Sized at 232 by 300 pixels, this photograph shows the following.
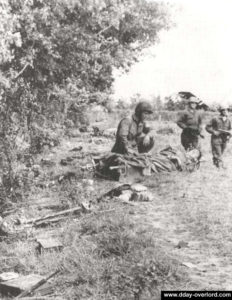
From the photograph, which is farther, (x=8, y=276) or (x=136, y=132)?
(x=136, y=132)

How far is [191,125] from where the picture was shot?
39.0 ft

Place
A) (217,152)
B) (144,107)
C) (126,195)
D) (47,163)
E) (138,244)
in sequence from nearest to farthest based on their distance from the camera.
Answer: (138,244)
(126,195)
(144,107)
(217,152)
(47,163)

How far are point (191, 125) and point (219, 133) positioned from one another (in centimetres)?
69

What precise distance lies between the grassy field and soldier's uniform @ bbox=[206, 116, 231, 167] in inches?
61.4

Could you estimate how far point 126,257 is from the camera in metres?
5.88

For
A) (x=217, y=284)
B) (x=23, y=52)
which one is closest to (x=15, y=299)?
(x=217, y=284)

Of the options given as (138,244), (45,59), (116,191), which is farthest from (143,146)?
(138,244)

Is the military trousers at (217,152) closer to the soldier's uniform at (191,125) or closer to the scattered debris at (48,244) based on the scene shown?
the soldier's uniform at (191,125)

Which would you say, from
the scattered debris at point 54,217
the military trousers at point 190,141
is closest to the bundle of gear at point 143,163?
the military trousers at point 190,141

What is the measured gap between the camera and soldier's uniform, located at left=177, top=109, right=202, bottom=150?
11.9 m

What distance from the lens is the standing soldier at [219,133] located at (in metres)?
11.4

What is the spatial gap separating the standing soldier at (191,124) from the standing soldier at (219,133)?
36 centimetres

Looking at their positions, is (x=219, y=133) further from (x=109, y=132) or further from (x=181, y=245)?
(x=109, y=132)

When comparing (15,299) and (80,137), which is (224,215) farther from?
(80,137)
